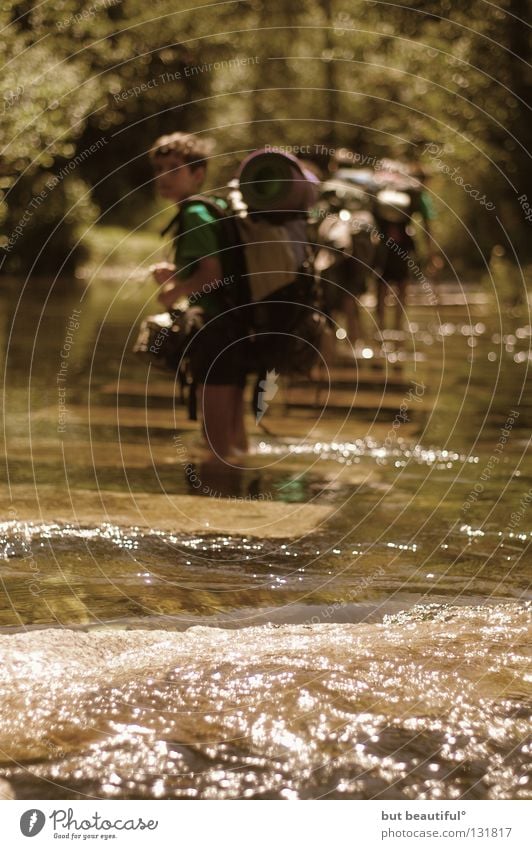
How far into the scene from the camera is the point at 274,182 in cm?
677

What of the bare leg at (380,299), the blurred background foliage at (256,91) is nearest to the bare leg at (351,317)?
the bare leg at (380,299)

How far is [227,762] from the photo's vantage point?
11.3ft

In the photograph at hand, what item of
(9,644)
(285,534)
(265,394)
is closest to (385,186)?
(265,394)

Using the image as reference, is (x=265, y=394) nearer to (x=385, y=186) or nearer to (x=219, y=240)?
(x=219, y=240)

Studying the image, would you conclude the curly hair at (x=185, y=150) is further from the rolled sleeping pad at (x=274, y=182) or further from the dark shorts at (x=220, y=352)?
the dark shorts at (x=220, y=352)

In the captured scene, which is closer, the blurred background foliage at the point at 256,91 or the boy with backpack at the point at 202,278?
the boy with backpack at the point at 202,278

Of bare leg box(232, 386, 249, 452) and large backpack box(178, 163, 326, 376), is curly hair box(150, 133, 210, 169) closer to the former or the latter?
large backpack box(178, 163, 326, 376)

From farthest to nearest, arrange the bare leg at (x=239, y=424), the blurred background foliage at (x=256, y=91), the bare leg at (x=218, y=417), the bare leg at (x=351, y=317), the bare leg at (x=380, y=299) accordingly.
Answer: the blurred background foliage at (x=256, y=91) → the bare leg at (x=380, y=299) → the bare leg at (x=351, y=317) → the bare leg at (x=239, y=424) → the bare leg at (x=218, y=417)

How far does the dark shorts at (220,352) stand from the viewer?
708 cm

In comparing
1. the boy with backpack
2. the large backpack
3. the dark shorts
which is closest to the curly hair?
the boy with backpack

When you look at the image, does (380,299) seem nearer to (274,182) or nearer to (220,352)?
(220,352)

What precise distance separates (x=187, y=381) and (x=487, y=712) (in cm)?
382
